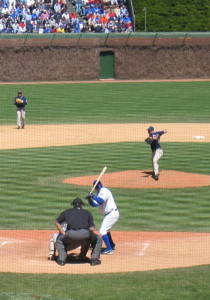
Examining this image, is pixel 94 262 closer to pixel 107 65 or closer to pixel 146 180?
pixel 146 180

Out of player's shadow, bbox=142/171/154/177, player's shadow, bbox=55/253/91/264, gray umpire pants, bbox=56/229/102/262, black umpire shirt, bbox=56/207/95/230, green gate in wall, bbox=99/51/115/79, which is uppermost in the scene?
black umpire shirt, bbox=56/207/95/230

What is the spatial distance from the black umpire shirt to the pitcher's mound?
9.63m

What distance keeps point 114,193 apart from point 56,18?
44.0m

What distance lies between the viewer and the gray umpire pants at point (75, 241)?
1605 cm

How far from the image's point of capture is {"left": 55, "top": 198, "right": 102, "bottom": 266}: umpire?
Answer: 16078mm

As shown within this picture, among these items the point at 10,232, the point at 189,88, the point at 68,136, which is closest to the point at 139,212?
the point at 10,232

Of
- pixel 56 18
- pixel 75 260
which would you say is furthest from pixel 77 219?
pixel 56 18

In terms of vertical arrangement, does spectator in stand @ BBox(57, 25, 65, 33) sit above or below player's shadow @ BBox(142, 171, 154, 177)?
above

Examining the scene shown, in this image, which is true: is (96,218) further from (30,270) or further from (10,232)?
(30,270)

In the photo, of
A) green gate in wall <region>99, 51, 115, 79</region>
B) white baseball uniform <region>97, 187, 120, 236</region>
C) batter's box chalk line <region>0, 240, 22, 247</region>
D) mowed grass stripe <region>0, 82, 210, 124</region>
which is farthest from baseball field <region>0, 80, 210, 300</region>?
green gate in wall <region>99, 51, 115, 79</region>

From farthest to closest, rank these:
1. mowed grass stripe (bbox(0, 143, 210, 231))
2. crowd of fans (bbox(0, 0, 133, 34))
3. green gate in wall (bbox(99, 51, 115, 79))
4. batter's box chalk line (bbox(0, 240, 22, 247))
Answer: green gate in wall (bbox(99, 51, 115, 79)) < crowd of fans (bbox(0, 0, 133, 34)) < mowed grass stripe (bbox(0, 143, 210, 231)) < batter's box chalk line (bbox(0, 240, 22, 247))

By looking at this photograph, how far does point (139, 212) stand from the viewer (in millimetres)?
22266

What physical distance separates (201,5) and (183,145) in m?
35.6

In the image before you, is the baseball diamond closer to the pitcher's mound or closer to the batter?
the pitcher's mound
